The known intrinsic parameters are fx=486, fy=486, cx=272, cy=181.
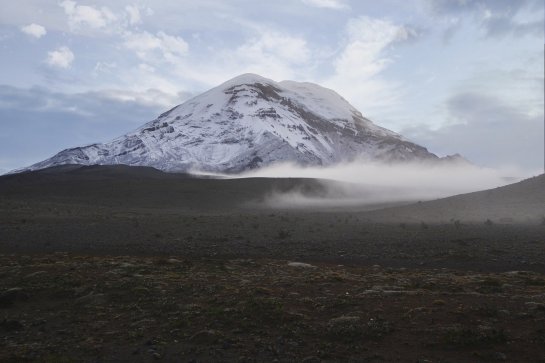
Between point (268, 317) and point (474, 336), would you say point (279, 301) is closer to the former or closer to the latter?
point (268, 317)

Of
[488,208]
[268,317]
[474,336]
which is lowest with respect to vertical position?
[474,336]

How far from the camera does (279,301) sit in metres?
12.5

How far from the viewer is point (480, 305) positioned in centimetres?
1170

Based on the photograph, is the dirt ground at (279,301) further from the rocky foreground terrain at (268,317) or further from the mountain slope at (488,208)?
the mountain slope at (488,208)

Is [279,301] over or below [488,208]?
below

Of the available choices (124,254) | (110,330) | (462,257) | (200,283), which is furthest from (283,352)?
(124,254)

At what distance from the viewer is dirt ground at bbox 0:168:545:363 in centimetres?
957

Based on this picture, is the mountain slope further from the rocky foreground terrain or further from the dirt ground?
the rocky foreground terrain

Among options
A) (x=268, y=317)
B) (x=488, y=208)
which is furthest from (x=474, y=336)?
(x=488, y=208)

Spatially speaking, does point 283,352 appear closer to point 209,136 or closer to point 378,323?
point 378,323

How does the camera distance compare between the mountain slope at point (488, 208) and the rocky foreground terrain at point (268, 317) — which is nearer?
the rocky foreground terrain at point (268, 317)

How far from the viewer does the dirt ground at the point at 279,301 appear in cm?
957

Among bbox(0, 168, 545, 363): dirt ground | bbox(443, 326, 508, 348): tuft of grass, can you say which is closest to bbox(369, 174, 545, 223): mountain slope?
bbox(0, 168, 545, 363): dirt ground

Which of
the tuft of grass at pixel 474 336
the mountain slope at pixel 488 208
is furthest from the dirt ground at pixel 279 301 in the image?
the mountain slope at pixel 488 208
